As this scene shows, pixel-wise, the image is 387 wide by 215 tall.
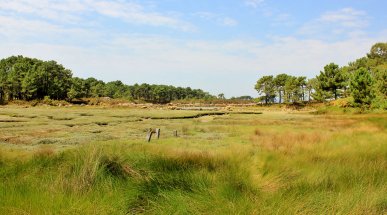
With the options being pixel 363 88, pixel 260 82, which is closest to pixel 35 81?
pixel 260 82

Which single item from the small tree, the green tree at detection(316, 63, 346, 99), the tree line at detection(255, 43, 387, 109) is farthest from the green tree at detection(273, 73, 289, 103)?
the small tree

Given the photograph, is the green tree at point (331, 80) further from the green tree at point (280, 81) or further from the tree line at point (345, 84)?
the green tree at point (280, 81)

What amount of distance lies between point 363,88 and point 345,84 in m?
27.3

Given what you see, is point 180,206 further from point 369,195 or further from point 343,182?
point 343,182

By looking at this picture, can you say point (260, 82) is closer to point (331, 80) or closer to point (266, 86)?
point (266, 86)

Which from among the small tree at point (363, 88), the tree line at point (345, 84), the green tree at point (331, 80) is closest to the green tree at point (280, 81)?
the tree line at point (345, 84)

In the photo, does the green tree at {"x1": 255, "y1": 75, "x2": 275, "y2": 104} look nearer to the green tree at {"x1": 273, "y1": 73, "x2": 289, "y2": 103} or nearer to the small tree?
the green tree at {"x1": 273, "y1": 73, "x2": 289, "y2": 103}

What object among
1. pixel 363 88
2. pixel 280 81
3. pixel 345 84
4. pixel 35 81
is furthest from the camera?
pixel 280 81

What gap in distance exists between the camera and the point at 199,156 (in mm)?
11406

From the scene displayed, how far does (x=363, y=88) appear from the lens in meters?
65.6

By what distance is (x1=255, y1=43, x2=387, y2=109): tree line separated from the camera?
65.6m

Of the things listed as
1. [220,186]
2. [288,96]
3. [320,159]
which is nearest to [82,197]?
Result: [220,186]

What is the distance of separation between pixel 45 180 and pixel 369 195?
245 inches

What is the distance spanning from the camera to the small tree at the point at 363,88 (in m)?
64.8
